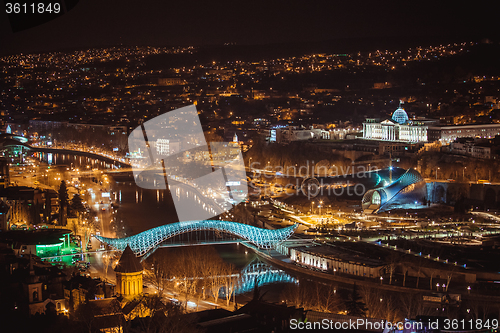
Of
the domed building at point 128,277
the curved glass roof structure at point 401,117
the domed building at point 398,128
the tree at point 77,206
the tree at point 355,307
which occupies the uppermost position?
the curved glass roof structure at point 401,117

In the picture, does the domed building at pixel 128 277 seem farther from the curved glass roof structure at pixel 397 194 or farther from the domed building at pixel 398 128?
the domed building at pixel 398 128

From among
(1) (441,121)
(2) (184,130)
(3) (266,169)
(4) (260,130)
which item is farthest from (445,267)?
(2) (184,130)

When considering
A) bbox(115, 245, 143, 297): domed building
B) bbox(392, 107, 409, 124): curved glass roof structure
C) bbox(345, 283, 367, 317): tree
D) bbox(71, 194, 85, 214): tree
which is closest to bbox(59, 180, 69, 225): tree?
bbox(71, 194, 85, 214): tree

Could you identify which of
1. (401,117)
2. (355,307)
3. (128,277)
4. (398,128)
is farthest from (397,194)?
(401,117)

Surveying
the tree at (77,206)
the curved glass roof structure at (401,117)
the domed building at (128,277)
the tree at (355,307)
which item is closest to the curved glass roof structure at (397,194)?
the tree at (77,206)

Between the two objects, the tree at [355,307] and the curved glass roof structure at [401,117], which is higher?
the curved glass roof structure at [401,117]

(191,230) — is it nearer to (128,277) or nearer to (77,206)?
(77,206)

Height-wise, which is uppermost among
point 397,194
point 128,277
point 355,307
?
point 397,194
